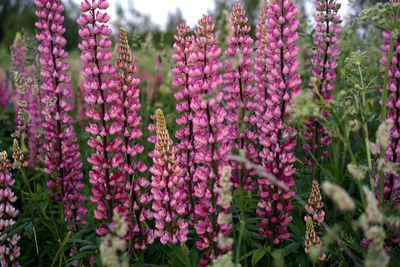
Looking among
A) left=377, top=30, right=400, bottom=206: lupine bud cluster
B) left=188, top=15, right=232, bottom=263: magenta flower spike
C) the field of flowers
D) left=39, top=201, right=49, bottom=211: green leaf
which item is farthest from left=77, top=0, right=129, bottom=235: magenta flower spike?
left=377, top=30, right=400, bottom=206: lupine bud cluster

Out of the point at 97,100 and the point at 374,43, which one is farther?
the point at 374,43

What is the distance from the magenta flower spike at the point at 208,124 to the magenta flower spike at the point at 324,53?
49.5 inches

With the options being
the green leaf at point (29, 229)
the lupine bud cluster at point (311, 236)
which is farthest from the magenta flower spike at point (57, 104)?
the lupine bud cluster at point (311, 236)

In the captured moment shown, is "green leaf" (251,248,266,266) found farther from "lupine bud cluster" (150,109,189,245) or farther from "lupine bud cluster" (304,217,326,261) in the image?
"lupine bud cluster" (150,109,189,245)

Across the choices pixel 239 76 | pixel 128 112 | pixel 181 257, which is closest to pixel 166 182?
pixel 181 257

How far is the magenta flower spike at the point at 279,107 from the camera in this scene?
2268mm

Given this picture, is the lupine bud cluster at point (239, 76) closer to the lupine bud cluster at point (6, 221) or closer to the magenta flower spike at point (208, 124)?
the magenta flower spike at point (208, 124)

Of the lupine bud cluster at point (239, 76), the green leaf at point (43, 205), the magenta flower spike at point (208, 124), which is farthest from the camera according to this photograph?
the green leaf at point (43, 205)

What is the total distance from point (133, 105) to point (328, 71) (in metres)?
1.84

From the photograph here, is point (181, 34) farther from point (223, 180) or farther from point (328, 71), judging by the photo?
point (328, 71)

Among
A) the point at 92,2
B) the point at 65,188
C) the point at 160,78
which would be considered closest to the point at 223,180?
the point at 92,2

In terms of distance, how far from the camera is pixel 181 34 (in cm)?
241

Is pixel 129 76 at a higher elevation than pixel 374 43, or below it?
below

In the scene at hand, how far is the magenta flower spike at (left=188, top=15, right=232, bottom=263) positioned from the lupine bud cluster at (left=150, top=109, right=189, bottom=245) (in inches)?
→ 5.6
